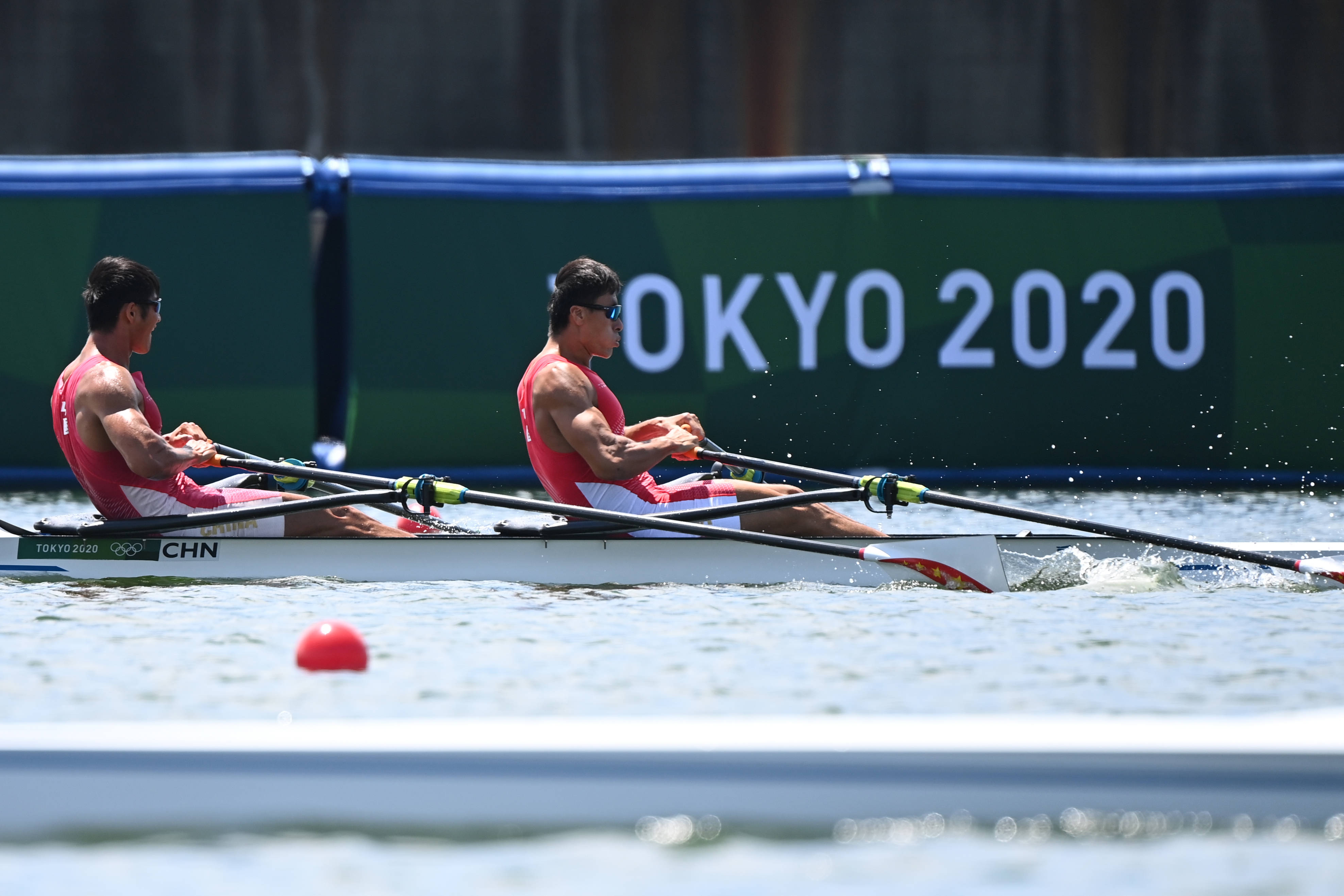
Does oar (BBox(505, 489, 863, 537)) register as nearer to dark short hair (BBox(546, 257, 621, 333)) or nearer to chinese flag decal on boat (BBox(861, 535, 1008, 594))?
chinese flag decal on boat (BBox(861, 535, 1008, 594))

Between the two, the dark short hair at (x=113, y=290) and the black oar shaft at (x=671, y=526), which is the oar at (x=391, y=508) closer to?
the black oar shaft at (x=671, y=526)

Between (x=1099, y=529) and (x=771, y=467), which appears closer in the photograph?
(x=1099, y=529)

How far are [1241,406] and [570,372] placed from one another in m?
5.57

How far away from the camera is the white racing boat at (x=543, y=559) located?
6445 mm

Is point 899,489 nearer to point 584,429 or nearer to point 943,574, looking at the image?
point 943,574

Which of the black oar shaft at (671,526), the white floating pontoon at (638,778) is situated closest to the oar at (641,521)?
the black oar shaft at (671,526)

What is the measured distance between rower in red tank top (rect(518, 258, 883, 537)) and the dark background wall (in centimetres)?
717

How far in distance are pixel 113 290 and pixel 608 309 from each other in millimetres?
1871

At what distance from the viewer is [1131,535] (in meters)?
6.46

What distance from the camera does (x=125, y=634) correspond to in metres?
5.41

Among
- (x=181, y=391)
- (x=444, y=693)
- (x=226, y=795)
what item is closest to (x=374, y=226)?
(x=181, y=391)

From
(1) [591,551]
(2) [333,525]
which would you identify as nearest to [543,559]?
(1) [591,551]

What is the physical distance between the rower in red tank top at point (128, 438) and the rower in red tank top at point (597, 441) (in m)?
0.68

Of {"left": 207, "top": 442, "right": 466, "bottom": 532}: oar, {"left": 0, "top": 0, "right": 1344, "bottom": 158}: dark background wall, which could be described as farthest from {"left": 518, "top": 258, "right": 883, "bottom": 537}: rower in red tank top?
{"left": 0, "top": 0, "right": 1344, "bottom": 158}: dark background wall
